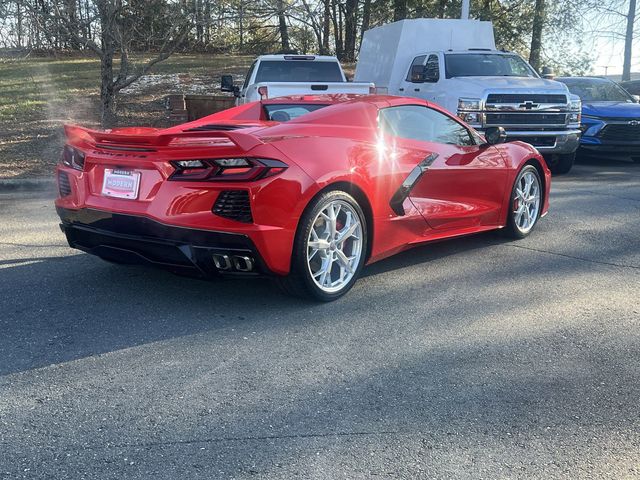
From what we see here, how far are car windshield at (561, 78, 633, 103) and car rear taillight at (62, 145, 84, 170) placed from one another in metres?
11.7

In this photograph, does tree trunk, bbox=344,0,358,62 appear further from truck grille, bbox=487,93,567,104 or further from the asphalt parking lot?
the asphalt parking lot

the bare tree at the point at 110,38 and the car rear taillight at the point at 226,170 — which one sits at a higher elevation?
the bare tree at the point at 110,38

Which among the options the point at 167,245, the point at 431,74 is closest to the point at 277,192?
the point at 167,245

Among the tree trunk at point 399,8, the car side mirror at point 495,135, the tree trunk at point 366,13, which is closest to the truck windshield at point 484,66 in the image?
the car side mirror at point 495,135

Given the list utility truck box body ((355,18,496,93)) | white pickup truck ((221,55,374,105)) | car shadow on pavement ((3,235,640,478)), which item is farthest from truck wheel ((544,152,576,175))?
car shadow on pavement ((3,235,640,478))

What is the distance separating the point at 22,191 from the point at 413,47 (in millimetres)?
8017

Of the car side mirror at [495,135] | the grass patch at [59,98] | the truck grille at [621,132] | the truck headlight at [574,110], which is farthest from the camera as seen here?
the truck grille at [621,132]

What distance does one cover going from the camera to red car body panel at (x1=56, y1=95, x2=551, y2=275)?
170 inches

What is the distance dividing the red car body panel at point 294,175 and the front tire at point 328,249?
0.27 ft

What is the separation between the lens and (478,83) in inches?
444

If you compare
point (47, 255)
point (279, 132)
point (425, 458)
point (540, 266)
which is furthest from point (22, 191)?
point (425, 458)

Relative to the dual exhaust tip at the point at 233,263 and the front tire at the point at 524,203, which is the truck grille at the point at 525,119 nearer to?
the front tire at the point at 524,203

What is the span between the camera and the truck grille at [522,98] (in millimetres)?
10922

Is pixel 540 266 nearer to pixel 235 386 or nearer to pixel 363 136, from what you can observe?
pixel 363 136
